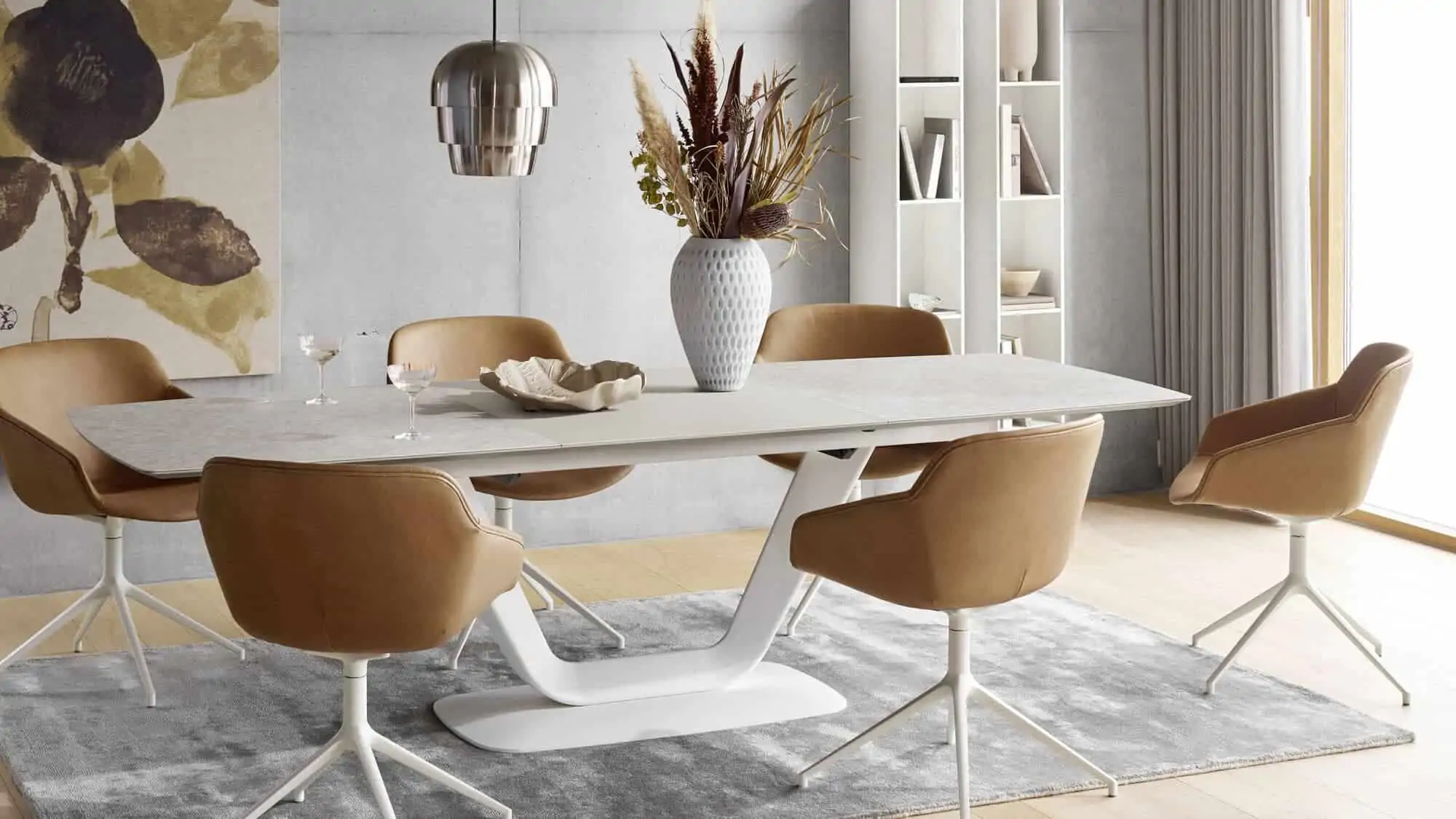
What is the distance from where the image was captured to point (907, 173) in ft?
20.2

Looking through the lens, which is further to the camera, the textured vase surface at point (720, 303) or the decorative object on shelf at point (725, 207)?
the textured vase surface at point (720, 303)

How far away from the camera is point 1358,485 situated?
170 inches

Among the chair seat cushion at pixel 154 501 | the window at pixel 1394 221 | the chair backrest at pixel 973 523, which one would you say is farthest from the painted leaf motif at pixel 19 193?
the window at pixel 1394 221

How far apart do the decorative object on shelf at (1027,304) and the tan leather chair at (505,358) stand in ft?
6.48

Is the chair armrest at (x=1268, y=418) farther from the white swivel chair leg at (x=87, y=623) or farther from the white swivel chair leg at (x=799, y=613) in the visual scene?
the white swivel chair leg at (x=87, y=623)

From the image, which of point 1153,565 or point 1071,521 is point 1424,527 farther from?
point 1071,521

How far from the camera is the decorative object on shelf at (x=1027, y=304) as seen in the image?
6398 mm

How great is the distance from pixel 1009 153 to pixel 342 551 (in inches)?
147

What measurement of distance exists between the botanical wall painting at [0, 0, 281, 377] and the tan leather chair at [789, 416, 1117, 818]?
259cm

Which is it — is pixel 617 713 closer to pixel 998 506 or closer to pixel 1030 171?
pixel 998 506

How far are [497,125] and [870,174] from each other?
9.62 ft

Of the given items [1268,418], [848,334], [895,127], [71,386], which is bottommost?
[1268,418]

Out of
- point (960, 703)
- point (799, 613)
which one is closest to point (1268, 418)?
point (799, 613)

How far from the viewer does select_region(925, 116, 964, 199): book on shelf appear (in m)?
6.19
